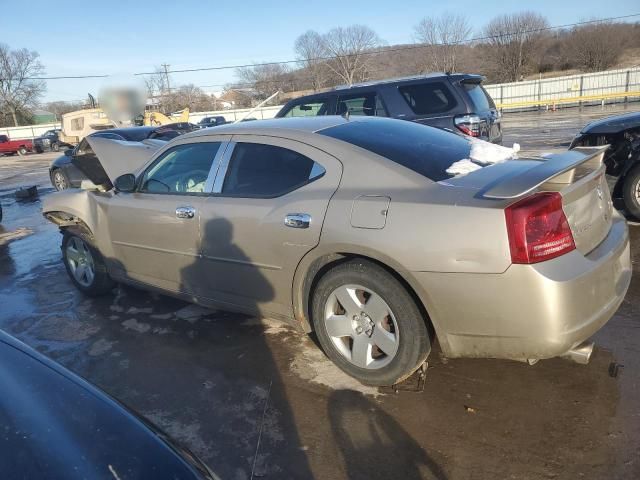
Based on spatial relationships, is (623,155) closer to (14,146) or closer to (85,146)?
(85,146)

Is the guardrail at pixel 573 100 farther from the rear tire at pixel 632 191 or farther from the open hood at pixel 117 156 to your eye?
the open hood at pixel 117 156

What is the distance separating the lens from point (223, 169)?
368cm

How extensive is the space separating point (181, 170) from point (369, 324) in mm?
2124

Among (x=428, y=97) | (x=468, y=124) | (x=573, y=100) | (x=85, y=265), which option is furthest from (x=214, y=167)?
(x=573, y=100)

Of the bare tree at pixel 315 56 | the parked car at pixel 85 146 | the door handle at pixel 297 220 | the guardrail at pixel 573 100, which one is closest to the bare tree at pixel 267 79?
the bare tree at pixel 315 56

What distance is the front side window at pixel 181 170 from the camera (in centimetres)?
387

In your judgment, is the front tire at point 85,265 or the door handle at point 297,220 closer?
the door handle at point 297,220

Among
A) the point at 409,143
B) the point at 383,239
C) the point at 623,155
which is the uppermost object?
the point at 409,143

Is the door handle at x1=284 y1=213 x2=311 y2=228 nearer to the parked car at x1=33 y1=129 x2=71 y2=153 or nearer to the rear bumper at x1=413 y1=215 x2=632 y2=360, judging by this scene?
the rear bumper at x1=413 y1=215 x2=632 y2=360

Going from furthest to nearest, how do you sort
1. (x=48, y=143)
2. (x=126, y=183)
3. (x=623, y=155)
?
(x=48, y=143) < (x=623, y=155) < (x=126, y=183)

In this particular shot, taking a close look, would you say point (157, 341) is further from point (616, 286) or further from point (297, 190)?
point (616, 286)

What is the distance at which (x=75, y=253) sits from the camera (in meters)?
5.10

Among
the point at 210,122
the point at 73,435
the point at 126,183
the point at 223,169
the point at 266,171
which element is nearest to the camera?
the point at 73,435

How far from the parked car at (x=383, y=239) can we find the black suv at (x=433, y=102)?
374 cm
